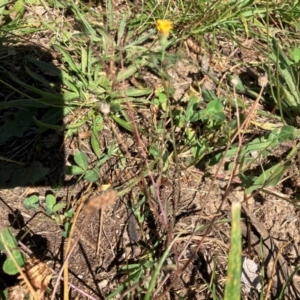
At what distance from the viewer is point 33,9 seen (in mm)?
2365

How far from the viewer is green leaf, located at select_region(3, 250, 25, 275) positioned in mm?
1493

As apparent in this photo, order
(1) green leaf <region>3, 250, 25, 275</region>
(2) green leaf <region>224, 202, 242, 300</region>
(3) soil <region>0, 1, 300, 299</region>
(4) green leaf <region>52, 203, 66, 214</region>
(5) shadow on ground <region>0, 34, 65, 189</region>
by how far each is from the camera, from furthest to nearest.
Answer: (5) shadow on ground <region>0, 34, 65, 189</region>
(4) green leaf <region>52, 203, 66, 214</region>
(3) soil <region>0, 1, 300, 299</region>
(1) green leaf <region>3, 250, 25, 275</region>
(2) green leaf <region>224, 202, 242, 300</region>

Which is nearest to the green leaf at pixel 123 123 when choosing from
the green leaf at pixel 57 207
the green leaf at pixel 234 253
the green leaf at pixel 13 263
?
the green leaf at pixel 57 207

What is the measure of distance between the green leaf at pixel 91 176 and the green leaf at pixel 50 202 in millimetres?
122

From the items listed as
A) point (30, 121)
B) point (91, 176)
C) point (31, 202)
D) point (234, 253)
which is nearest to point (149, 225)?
point (91, 176)

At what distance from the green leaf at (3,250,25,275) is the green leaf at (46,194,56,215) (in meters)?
0.26

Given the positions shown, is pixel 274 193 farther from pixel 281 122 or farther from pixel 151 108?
pixel 151 108

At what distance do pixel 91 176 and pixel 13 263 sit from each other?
42 centimetres

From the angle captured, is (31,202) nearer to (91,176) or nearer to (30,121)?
(91,176)

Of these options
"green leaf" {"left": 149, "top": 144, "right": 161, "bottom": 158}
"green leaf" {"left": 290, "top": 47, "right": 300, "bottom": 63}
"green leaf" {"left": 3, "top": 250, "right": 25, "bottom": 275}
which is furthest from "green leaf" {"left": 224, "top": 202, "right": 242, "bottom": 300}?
"green leaf" {"left": 290, "top": 47, "right": 300, "bottom": 63}

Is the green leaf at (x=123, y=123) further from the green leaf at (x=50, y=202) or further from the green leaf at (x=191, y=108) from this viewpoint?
the green leaf at (x=50, y=202)

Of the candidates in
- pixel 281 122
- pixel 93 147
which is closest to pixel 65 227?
pixel 93 147

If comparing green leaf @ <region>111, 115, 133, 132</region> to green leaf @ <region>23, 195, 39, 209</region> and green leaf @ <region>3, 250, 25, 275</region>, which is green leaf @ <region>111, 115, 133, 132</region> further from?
green leaf @ <region>3, 250, 25, 275</region>

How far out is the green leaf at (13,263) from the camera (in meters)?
1.49
